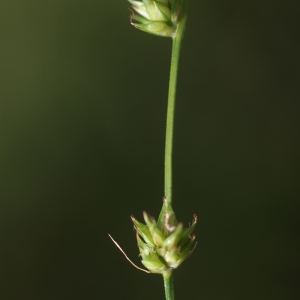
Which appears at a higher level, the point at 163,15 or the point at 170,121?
the point at 163,15

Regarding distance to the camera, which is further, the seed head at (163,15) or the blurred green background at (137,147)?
the blurred green background at (137,147)

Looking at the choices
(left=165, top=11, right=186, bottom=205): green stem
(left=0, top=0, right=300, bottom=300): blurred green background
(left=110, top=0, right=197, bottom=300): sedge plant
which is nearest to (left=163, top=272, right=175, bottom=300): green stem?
(left=110, top=0, right=197, bottom=300): sedge plant

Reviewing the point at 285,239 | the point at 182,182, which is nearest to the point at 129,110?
the point at 182,182

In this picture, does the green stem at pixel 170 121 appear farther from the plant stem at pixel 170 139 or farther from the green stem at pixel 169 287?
the green stem at pixel 169 287

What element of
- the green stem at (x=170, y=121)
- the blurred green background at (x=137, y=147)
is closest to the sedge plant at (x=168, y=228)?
the green stem at (x=170, y=121)

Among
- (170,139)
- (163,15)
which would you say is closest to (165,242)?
(170,139)

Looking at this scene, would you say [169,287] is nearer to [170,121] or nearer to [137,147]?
[170,121]

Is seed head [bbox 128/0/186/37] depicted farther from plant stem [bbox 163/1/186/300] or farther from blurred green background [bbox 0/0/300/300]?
blurred green background [bbox 0/0/300/300]

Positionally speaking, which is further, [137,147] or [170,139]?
[137,147]
